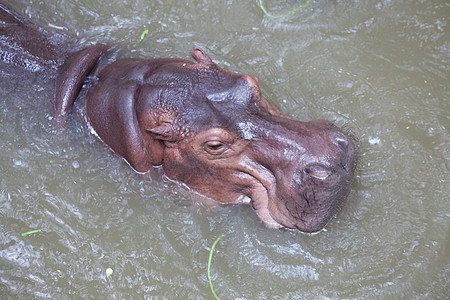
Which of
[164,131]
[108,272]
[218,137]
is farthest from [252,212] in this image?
[108,272]

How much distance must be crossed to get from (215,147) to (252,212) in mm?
913

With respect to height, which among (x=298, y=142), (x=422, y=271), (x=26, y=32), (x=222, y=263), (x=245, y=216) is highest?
(x=298, y=142)

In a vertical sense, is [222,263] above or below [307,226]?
below

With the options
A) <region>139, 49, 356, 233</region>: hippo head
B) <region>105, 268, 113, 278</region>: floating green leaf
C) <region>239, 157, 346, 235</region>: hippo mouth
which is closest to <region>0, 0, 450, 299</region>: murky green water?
<region>105, 268, 113, 278</region>: floating green leaf

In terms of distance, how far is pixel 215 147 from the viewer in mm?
3369

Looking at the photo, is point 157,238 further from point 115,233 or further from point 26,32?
point 26,32

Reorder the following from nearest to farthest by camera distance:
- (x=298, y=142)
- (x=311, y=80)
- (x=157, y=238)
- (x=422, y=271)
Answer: (x=298, y=142) < (x=422, y=271) < (x=157, y=238) < (x=311, y=80)

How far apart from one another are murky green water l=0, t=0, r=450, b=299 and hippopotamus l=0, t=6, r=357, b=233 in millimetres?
325

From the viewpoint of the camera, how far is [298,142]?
3.24 m

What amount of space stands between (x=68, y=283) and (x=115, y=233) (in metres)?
0.56

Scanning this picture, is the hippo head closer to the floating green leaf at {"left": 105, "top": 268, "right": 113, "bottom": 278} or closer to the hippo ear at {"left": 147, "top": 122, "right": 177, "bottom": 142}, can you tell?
the hippo ear at {"left": 147, "top": 122, "right": 177, "bottom": 142}

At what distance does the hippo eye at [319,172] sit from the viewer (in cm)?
314

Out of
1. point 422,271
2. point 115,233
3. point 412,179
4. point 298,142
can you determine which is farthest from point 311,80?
point 115,233

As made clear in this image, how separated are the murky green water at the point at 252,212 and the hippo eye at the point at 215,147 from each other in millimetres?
785
